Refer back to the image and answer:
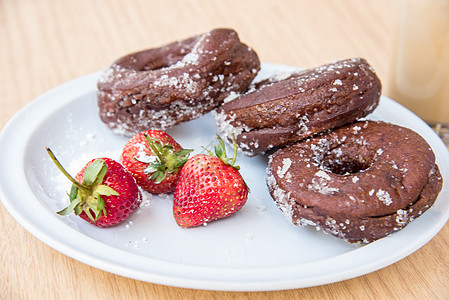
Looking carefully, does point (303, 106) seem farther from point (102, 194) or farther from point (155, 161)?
point (102, 194)

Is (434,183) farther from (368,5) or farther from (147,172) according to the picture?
(368,5)

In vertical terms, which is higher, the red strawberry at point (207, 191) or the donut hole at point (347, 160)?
the red strawberry at point (207, 191)

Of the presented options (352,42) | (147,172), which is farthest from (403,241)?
(352,42)

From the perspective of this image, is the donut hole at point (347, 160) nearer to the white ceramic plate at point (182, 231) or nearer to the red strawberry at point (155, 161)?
the white ceramic plate at point (182, 231)

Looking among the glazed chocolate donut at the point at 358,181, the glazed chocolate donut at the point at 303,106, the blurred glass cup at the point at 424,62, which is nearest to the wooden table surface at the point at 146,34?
the blurred glass cup at the point at 424,62

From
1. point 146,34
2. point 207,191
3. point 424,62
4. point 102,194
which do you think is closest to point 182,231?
point 207,191

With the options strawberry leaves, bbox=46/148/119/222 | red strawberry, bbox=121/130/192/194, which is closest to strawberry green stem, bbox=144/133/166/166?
red strawberry, bbox=121/130/192/194

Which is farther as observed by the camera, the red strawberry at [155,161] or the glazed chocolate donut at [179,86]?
the glazed chocolate donut at [179,86]
